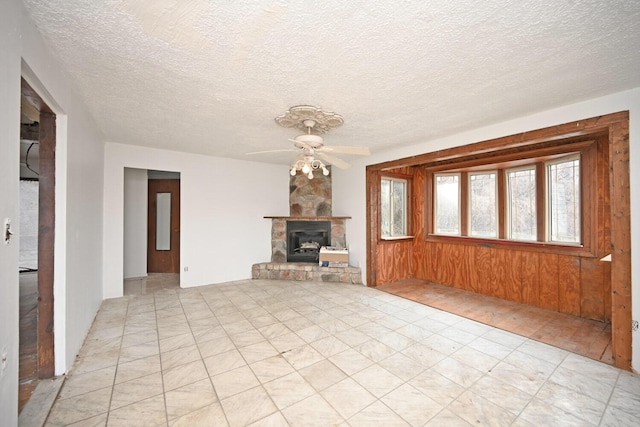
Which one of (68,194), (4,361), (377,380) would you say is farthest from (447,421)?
(68,194)

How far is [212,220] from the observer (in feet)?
16.5

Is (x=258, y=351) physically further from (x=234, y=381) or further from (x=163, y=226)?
(x=163, y=226)

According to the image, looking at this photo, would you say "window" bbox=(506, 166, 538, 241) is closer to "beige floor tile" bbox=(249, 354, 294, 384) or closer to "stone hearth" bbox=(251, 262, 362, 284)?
"stone hearth" bbox=(251, 262, 362, 284)

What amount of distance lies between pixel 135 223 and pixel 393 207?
537 centimetres

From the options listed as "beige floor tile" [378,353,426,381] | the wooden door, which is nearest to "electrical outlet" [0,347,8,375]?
"beige floor tile" [378,353,426,381]

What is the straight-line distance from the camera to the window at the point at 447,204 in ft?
16.7

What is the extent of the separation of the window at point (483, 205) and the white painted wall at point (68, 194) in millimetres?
5651

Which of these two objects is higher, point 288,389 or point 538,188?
point 538,188

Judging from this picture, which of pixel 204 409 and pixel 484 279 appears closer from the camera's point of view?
pixel 204 409

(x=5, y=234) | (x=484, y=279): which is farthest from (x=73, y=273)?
(x=484, y=279)

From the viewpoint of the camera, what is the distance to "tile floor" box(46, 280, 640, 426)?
1.76m

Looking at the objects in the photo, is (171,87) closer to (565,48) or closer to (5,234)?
(5,234)

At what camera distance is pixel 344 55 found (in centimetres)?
177

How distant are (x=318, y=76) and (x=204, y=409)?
2555 millimetres
